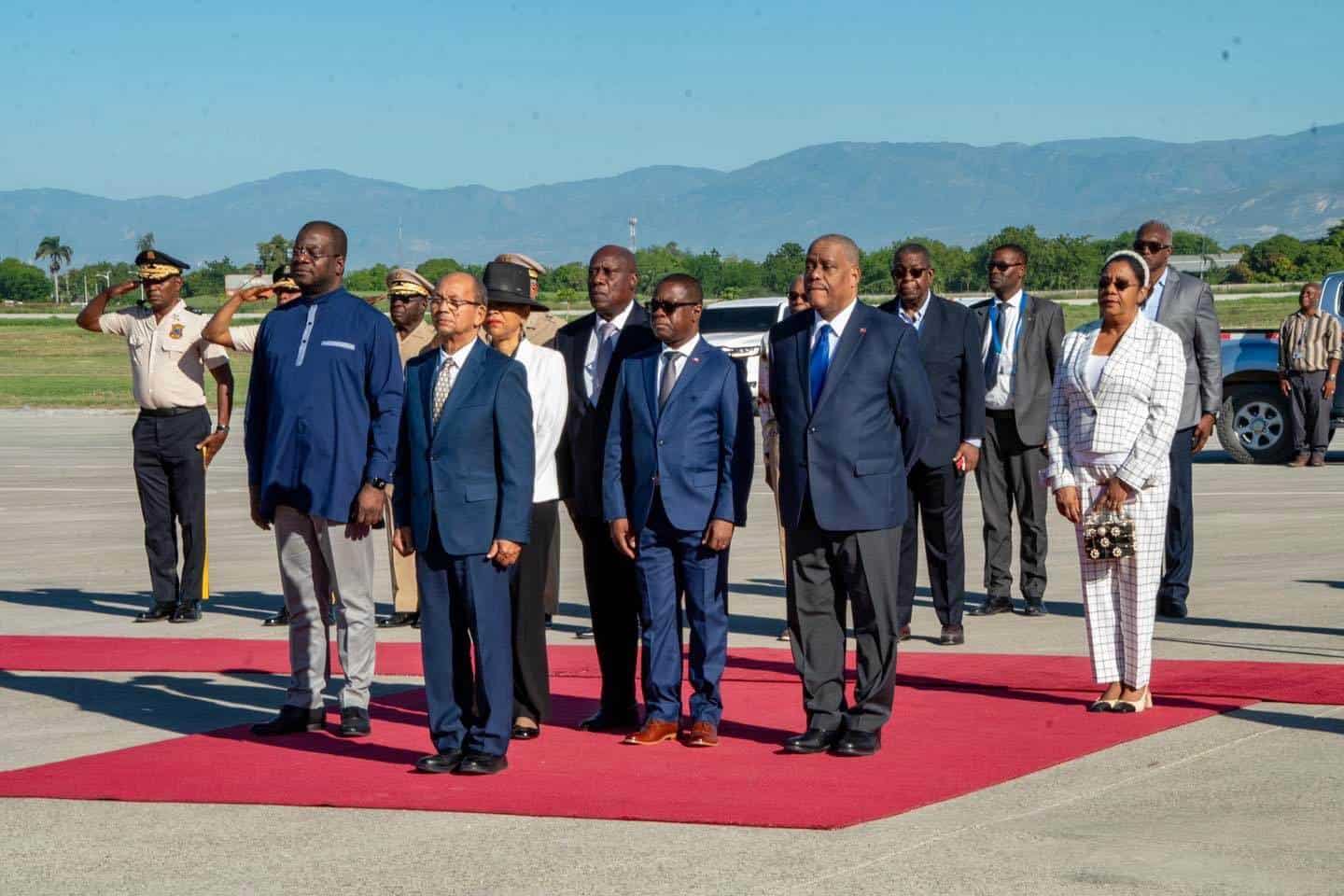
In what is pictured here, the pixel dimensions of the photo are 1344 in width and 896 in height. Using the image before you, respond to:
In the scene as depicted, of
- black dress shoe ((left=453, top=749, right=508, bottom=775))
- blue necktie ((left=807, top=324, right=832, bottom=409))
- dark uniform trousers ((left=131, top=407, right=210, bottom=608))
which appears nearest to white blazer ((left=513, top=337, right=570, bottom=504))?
blue necktie ((left=807, top=324, right=832, bottom=409))

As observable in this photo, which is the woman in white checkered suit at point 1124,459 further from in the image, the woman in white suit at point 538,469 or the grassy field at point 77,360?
the grassy field at point 77,360

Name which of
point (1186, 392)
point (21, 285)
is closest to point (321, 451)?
point (1186, 392)

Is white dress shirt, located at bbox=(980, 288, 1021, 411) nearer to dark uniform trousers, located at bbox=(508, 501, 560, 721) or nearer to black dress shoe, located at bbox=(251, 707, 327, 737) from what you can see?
dark uniform trousers, located at bbox=(508, 501, 560, 721)

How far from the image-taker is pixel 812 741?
24.2 ft

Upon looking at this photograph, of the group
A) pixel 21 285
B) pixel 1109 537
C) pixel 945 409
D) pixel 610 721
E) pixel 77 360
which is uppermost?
pixel 21 285

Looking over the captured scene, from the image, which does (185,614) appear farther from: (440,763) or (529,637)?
(440,763)

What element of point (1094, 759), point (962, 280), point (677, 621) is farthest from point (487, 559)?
point (962, 280)

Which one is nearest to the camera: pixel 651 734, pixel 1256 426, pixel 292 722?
pixel 651 734

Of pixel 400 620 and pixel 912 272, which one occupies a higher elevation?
pixel 912 272

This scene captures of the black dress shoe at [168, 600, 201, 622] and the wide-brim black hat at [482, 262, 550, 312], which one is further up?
the wide-brim black hat at [482, 262, 550, 312]

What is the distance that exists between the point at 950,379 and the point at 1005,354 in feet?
3.71

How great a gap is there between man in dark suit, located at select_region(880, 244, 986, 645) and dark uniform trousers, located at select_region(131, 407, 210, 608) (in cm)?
471

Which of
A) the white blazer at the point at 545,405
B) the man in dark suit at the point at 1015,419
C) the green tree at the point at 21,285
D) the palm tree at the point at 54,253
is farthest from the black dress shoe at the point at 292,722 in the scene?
the palm tree at the point at 54,253

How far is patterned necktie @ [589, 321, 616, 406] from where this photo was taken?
28.1 feet
